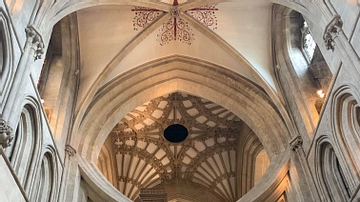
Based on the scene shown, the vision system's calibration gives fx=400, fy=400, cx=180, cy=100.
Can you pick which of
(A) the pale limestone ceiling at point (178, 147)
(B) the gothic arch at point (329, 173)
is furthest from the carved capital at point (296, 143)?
(A) the pale limestone ceiling at point (178, 147)

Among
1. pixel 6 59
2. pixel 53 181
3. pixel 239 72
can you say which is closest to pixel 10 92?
pixel 6 59

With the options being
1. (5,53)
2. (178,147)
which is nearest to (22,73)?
(5,53)

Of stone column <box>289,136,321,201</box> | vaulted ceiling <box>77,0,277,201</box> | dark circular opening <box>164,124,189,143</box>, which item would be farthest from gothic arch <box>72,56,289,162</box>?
dark circular opening <box>164,124,189,143</box>

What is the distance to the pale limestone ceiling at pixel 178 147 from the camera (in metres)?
15.7

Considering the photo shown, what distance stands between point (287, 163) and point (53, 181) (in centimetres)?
557

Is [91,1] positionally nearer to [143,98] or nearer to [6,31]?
[6,31]

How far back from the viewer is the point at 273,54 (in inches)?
458

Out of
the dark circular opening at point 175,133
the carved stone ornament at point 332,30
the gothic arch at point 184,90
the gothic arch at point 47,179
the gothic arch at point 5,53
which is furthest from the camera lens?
the dark circular opening at point 175,133

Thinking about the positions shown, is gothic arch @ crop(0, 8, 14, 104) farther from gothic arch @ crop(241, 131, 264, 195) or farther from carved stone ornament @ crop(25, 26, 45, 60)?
gothic arch @ crop(241, 131, 264, 195)

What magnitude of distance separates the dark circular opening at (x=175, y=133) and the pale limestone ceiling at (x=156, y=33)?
16.1ft

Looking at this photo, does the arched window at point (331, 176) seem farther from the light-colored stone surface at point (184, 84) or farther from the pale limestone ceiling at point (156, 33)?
the pale limestone ceiling at point (156, 33)

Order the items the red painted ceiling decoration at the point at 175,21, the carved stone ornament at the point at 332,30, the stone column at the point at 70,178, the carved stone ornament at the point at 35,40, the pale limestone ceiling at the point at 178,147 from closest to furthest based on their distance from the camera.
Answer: the carved stone ornament at the point at 35,40 < the carved stone ornament at the point at 332,30 < the stone column at the point at 70,178 < the red painted ceiling decoration at the point at 175,21 < the pale limestone ceiling at the point at 178,147

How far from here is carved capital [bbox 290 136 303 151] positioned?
9762mm

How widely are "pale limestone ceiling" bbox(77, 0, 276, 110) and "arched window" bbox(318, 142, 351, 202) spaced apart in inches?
113
